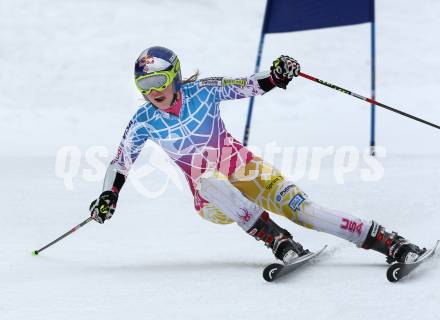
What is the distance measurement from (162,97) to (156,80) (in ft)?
0.41

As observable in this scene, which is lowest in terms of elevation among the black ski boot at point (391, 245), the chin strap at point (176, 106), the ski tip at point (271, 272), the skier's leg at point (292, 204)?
the ski tip at point (271, 272)

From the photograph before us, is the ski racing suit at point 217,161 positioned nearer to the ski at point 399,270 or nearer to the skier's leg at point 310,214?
the skier's leg at point 310,214

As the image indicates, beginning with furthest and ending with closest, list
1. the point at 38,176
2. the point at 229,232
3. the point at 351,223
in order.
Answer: the point at 38,176, the point at 229,232, the point at 351,223

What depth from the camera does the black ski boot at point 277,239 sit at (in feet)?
13.5

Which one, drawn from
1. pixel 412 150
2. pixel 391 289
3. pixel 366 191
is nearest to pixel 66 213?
pixel 366 191

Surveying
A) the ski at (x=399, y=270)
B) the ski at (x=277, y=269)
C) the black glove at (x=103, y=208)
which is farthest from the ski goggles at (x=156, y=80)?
the ski at (x=399, y=270)

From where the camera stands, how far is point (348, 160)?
356 inches

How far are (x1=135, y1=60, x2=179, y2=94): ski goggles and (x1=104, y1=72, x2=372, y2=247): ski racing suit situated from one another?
0.19m

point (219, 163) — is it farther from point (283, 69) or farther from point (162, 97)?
point (283, 69)

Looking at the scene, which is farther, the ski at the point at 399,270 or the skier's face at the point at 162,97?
the skier's face at the point at 162,97

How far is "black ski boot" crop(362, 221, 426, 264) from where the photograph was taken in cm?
390

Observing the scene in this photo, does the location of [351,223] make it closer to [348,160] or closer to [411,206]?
[411,206]

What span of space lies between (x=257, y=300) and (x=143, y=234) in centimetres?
258

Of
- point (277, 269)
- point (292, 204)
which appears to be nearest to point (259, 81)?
point (292, 204)
